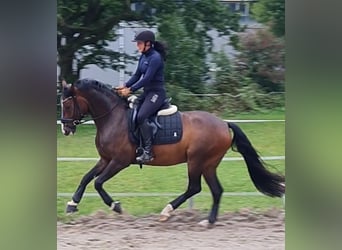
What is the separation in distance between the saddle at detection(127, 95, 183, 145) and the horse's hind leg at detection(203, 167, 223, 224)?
0.69 feet

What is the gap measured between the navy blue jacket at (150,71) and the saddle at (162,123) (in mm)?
74

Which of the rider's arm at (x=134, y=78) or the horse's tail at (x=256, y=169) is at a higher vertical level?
the rider's arm at (x=134, y=78)

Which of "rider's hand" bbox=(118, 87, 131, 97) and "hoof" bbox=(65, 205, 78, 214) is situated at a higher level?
"rider's hand" bbox=(118, 87, 131, 97)

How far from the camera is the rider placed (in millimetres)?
2602

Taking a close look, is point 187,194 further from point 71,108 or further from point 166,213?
point 71,108

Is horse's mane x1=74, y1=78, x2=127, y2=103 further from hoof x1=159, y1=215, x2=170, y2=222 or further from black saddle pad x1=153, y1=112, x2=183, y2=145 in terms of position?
hoof x1=159, y1=215, x2=170, y2=222

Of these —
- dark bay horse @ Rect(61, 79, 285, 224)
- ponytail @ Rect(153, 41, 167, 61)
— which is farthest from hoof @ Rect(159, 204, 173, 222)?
ponytail @ Rect(153, 41, 167, 61)

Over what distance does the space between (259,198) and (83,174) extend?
31.3 inches

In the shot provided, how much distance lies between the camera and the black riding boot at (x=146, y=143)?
2650mm

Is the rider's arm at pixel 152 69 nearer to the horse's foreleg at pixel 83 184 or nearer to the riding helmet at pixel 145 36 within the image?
the riding helmet at pixel 145 36

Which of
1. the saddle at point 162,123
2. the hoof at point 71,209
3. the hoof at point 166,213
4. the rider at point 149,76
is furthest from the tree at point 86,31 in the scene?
the hoof at point 166,213

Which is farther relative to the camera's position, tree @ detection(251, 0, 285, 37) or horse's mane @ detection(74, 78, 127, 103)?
horse's mane @ detection(74, 78, 127, 103)
